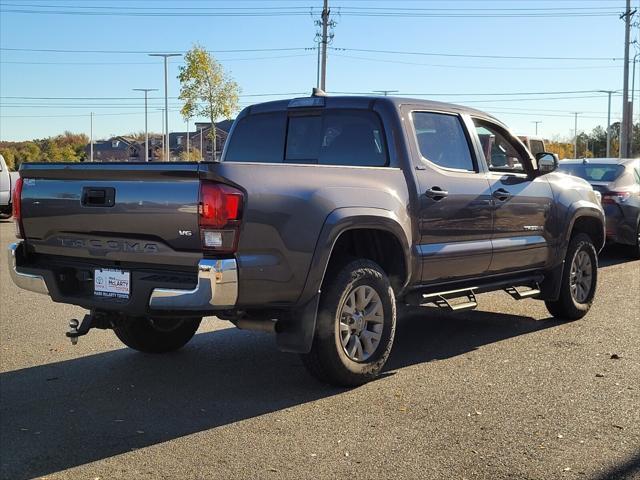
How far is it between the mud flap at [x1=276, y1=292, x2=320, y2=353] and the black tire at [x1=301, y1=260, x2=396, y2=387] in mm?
146

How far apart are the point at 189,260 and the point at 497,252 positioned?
3113mm

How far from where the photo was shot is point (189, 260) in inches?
168

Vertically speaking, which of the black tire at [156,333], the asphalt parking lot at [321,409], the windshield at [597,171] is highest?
the windshield at [597,171]

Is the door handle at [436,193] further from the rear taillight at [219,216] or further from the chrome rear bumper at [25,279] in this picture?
the chrome rear bumper at [25,279]

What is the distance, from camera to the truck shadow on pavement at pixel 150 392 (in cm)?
414

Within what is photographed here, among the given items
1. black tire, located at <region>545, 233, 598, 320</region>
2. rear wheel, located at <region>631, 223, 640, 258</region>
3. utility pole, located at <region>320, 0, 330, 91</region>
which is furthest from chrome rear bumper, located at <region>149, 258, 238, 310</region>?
utility pole, located at <region>320, 0, 330, 91</region>

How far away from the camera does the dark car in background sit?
1141 cm

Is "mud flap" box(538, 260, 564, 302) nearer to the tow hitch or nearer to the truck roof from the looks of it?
the truck roof

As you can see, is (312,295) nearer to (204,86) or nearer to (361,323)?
(361,323)

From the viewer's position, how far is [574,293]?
292 inches

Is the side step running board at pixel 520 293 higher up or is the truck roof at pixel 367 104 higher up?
the truck roof at pixel 367 104

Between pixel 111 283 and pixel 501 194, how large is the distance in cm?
352

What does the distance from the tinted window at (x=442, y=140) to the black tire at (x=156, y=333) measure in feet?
7.66

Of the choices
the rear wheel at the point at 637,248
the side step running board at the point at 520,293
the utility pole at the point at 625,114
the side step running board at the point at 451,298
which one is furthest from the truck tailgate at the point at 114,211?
the utility pole at the point at 625,114
